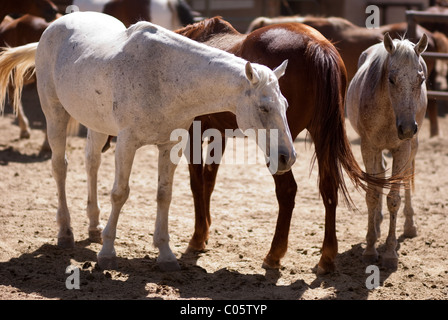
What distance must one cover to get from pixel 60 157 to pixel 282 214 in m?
1.77

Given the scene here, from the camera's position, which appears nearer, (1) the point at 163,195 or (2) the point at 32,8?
(1) the point at 163,195

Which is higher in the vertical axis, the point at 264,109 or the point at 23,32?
the point at 23,32

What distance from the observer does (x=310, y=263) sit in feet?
14.6

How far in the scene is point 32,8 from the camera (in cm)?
796

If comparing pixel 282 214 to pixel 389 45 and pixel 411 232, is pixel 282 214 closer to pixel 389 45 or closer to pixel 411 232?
pixel 389 45

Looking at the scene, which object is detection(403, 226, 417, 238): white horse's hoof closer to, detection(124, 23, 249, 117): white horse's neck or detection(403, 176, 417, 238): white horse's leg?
detection(403, 176, 417, 238): white horse's leg

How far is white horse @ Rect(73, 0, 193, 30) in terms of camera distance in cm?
955

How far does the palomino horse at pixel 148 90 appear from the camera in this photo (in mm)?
3529

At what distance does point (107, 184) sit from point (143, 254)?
6.84ft

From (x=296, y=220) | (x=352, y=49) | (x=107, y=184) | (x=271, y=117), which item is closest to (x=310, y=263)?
(x=296, y=220)

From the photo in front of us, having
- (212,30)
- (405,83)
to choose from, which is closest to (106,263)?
(212,30)

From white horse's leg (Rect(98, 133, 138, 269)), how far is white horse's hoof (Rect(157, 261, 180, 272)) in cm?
32

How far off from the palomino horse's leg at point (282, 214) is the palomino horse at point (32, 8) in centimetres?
489

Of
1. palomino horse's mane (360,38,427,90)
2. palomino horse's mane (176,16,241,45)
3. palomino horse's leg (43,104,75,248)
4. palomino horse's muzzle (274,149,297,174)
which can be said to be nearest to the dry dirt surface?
palomino horse's leg (43,104,75,248)
